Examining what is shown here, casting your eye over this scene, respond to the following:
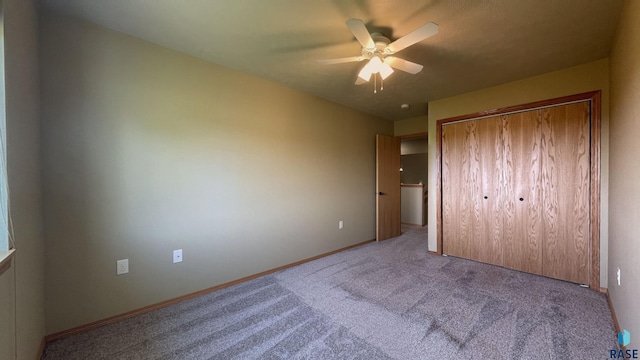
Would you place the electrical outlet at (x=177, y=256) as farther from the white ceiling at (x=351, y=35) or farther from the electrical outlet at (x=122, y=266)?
the white ceiling at (x=351, y=35)

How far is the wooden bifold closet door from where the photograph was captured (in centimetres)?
246

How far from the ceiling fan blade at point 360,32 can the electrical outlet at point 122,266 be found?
96.5 inches

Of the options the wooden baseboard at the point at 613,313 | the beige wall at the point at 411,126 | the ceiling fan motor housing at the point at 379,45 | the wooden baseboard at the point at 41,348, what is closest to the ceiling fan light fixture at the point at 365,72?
the ceiling fan motor housing at the point at 379,45

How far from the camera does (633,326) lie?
1336 millimetres

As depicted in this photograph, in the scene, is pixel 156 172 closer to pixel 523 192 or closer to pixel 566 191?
pixel 523 192

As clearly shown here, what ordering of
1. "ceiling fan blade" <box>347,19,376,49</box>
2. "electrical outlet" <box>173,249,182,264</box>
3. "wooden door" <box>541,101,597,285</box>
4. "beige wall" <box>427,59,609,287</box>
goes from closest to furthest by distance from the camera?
1. "ceiling fan blade" <box>347,19,376,49</box>
2. "electrical outlet" <box>173,249,182,264</box>
3. "beige wall" <box>427,59,609,287</box>
4. "wooden door" <box>541,101,597,285</box>

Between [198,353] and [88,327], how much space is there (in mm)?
975

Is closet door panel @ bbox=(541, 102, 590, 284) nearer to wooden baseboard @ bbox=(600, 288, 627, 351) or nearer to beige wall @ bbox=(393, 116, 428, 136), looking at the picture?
wooden baseboard @ bbox=(600, 288, 627, 351)

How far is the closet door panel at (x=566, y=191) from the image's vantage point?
2.42 metres

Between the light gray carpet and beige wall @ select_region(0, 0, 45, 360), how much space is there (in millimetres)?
428

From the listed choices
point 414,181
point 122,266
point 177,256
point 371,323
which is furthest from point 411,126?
point 122,266

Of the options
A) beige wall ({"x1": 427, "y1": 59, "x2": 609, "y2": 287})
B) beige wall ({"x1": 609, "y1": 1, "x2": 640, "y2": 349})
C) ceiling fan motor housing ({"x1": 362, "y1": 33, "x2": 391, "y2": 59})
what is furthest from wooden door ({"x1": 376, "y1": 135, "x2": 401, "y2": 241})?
beige wall ({"x1": 609, "y1": 1, "x2": 640, "y2": 349})

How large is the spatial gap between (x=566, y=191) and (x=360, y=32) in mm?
2816

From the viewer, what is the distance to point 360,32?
1521 mm
